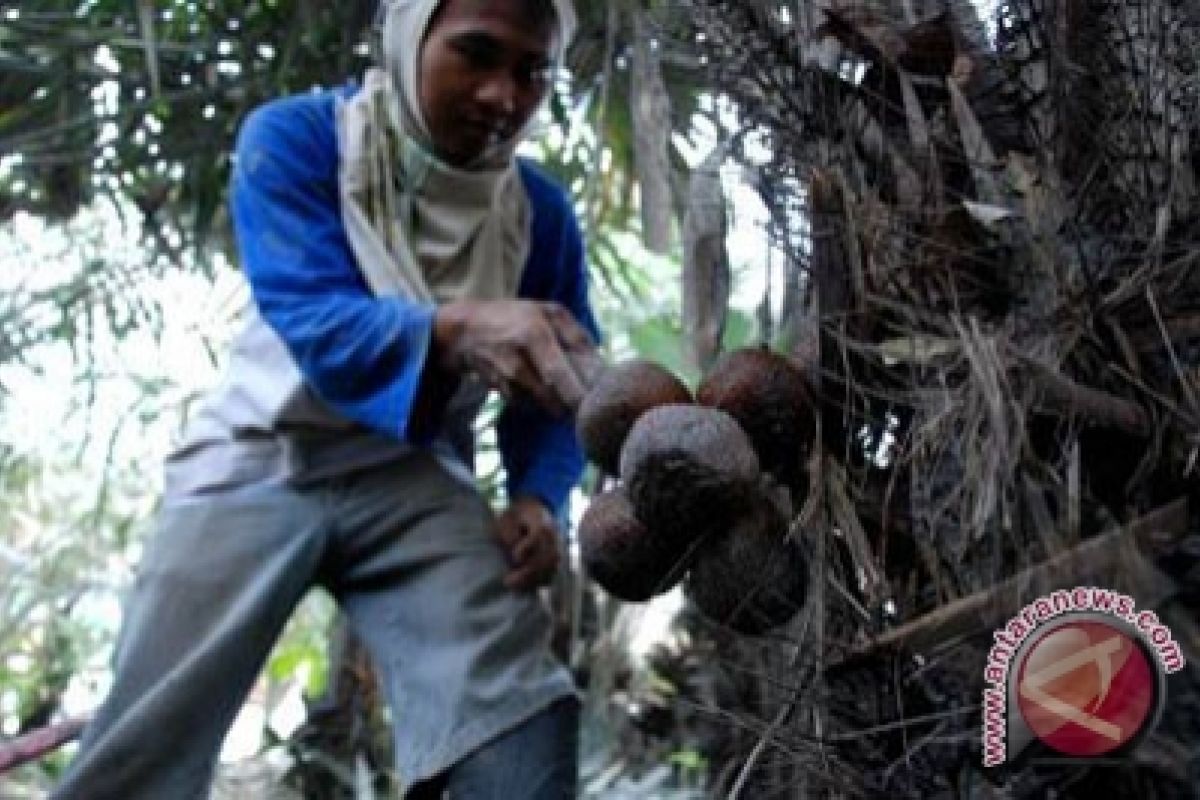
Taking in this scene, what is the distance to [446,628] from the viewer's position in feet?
6.56

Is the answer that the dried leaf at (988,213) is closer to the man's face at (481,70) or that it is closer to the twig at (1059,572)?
the twig at (1059,572)

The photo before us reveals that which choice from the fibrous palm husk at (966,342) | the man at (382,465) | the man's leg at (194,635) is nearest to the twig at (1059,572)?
the fibrous palm husk at (966,342)

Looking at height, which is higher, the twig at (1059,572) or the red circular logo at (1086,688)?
the twig at (1059,572)

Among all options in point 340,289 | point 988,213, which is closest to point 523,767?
point 340,289

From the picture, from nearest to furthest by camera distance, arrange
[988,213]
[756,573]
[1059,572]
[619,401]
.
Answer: [1059,572] < [988,213] < [756,573] < [619,401]

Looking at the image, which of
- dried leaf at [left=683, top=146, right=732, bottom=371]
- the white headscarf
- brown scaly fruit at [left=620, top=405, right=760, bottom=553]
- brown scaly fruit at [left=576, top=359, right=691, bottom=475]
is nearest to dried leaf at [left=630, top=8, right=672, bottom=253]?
the white headscarf

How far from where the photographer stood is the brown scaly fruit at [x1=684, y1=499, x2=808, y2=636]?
4.27 ft

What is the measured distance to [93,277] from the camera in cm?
Answer: 346

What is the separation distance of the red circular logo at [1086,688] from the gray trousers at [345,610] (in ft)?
3.06

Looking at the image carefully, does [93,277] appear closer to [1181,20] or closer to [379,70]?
[379,70]

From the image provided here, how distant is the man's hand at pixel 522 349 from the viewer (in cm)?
168

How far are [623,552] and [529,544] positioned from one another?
2.29ft

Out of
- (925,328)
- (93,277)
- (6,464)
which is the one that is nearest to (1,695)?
(6,464)

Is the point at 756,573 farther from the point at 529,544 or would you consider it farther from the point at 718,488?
the point at 529,544
